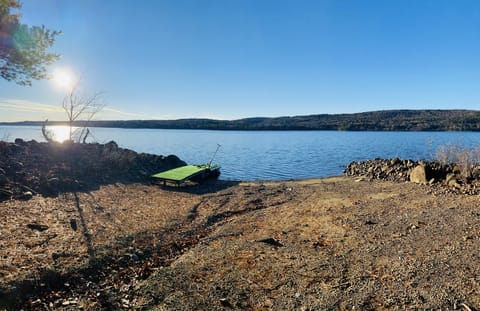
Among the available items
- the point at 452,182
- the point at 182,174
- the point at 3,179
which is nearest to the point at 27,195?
the point at 3,179

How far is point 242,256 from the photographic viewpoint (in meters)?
5.97

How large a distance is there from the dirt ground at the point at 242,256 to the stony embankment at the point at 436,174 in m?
1.57

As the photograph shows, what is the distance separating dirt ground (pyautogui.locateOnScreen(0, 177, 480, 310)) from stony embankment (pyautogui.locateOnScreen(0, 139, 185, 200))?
42.5 inches

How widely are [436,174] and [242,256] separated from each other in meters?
11.7

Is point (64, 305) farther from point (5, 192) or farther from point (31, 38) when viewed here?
point (31, 38)

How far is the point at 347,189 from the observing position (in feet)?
44.7

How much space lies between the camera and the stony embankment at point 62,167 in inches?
413

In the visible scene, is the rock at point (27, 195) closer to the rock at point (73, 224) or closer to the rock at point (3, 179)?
the rock at point (3, 179)

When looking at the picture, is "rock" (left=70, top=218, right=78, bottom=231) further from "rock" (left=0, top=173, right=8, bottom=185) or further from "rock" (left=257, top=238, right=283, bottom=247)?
"rock" (left=257, top=238, right=283, bottom=247)

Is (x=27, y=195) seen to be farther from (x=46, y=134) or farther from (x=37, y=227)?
(x=46, y=134)

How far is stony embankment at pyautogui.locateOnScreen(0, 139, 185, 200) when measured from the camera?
10500mm

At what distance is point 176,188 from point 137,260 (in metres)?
9.01

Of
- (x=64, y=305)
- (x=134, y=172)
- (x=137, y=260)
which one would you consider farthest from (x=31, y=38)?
(x=64, y=305)

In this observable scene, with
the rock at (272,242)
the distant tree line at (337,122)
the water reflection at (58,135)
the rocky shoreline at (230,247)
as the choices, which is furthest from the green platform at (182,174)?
the distant tree line at (337,122)
